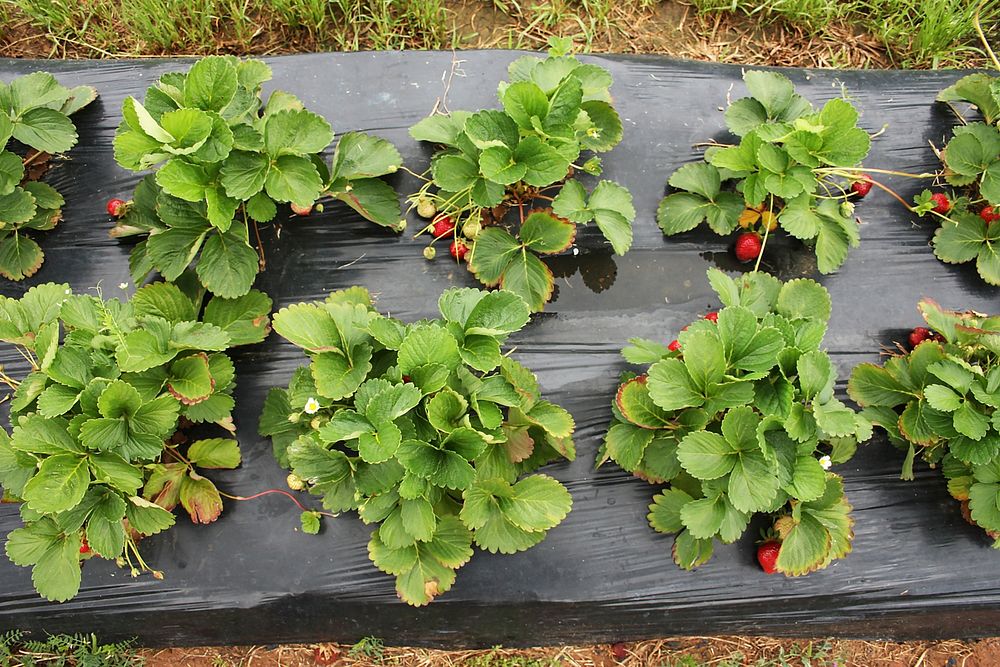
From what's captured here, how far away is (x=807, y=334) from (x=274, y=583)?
1.54 meters

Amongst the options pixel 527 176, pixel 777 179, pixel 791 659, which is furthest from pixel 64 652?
pixel 777 179

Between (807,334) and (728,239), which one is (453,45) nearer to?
(728,239)

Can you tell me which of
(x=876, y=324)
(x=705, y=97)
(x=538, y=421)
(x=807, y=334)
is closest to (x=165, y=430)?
(x=538, y=421)

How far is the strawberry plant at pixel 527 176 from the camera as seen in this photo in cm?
191

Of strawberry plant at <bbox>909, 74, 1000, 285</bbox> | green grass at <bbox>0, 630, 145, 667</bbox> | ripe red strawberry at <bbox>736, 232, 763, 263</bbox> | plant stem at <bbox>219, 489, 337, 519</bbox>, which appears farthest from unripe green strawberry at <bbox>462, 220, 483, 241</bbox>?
green grass at <bbox>0, 630, 145, 667</bbox>

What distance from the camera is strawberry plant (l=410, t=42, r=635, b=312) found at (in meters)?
1.91

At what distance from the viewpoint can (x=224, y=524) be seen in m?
2.00

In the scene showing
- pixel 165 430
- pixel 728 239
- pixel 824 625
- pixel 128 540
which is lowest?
pixel 824 625

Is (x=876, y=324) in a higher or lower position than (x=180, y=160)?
lower

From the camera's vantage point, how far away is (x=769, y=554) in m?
1.97

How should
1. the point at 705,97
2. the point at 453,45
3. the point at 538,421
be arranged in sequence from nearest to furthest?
1. the point at 538,421
2. the point at 705,97
3. the point at 453,45

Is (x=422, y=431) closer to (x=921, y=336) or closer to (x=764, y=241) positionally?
(x=764, y=241)

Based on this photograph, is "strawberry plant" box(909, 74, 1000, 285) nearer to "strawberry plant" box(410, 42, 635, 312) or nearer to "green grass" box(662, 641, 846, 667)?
"strawberry plant" box(410, 42, 635, 312)

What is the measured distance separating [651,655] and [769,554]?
59 cm
